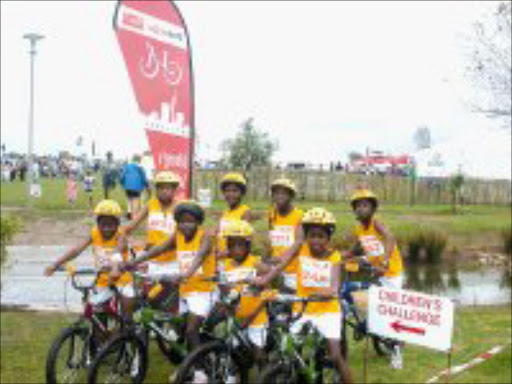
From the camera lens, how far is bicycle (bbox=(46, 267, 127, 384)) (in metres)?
7.54

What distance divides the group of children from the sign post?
0.42 metres

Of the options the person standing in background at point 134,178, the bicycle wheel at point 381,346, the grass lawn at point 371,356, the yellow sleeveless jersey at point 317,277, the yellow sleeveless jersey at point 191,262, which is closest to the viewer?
the yellow sleeveless jersey at point 317,277

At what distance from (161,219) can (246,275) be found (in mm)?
1792

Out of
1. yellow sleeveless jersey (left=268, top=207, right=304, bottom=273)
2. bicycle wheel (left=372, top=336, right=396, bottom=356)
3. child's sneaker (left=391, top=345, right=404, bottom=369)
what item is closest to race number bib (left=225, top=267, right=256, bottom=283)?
yellow sleeveless jersey (left=268, top=207, right=304, bottom=273)

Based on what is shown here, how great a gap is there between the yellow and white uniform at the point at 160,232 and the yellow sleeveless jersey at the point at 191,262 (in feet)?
1.98

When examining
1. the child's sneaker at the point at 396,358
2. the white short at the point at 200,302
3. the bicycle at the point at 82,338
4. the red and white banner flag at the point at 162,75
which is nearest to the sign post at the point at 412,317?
the white short at the point at 200,302

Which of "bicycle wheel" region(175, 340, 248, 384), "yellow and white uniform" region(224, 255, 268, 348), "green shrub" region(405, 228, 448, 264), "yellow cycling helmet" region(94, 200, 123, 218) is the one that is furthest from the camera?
"green shrub" region(405, 228, 448, 264)

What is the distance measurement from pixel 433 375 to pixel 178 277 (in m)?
3.30

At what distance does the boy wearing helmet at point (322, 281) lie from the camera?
6.96 metres

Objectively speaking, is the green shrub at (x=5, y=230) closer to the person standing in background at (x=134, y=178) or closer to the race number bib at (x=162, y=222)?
the race number bib at (x=162, y=222)

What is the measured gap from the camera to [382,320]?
7293 millimetres

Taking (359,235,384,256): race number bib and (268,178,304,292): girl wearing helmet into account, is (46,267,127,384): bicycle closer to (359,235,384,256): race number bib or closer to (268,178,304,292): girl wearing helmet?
(268,178,304,292): girl wearing helmet

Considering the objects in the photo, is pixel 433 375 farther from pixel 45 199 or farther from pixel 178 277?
pixel 45 199

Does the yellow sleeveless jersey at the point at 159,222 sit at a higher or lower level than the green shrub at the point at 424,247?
higher
